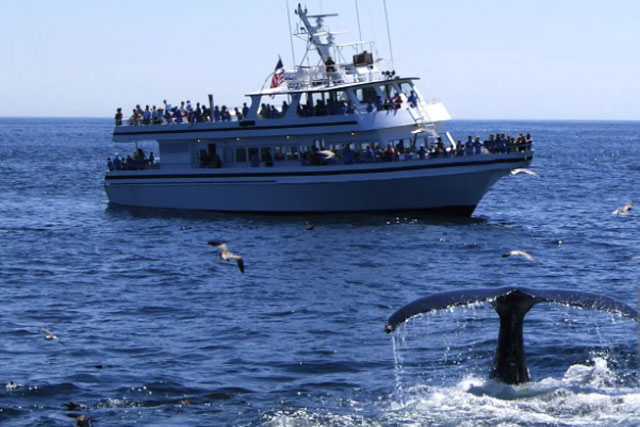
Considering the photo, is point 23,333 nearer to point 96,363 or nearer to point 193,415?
point 96,363

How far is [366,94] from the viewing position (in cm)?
5603

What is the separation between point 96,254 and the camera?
47812 millimetres

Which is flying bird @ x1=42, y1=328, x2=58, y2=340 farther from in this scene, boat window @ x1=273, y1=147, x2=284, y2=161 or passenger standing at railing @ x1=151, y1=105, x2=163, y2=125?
passenger standing at railing @ x1=151, y1=105, x2=163, y2=125

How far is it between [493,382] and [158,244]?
29340mm

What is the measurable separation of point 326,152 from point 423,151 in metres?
4.44

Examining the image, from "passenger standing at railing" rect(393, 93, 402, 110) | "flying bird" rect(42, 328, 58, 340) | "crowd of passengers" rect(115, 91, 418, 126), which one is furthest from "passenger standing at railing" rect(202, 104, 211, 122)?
"flying bird" rect(42, 328, 58, 340)

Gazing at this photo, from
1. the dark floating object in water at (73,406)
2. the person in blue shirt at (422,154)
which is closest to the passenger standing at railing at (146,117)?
the person in blue shirt at (422,154)

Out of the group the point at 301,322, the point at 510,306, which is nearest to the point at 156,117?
the point at 301,322

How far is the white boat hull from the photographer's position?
2090 inches

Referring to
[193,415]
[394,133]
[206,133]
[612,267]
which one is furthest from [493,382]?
[206,133]

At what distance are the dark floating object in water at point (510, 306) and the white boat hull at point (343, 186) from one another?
30673 millimetres

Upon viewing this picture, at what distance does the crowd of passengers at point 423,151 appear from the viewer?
174 ft

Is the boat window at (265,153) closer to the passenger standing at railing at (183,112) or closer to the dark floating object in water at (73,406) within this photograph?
the passenger standing at railing at (183,112)

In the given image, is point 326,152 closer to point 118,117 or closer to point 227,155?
point 227,155
